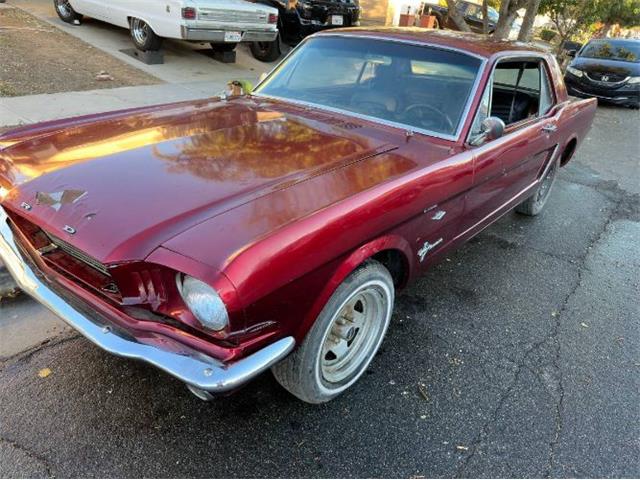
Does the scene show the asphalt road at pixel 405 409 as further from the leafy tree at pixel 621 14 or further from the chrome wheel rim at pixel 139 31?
the leafy tree at pixel 621 14

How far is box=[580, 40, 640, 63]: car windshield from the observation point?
11.5 metres

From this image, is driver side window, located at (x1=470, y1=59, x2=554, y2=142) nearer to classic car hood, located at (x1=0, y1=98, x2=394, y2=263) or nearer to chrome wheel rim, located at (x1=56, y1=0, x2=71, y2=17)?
classic car hood, located at (x1=0, y1=98, x2=394, y2=263)

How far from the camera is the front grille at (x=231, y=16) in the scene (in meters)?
7.79

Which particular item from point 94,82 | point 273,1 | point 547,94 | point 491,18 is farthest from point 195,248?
point 491,18

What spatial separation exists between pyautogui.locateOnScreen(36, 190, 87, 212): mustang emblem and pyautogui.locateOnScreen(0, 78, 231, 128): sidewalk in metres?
3.60

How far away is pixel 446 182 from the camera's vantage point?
2.65 m

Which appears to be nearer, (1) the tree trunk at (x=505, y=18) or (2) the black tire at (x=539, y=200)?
(2) the black tire at (x=539, y=200)

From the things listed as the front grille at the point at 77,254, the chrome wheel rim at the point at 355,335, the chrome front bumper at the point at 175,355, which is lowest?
the chrome wheel rim at the point at 355,335

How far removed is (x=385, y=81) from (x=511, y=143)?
0.91m

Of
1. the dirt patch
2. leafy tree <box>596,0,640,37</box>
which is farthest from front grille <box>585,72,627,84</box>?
leafy tree <box>596,0,640,37</box>

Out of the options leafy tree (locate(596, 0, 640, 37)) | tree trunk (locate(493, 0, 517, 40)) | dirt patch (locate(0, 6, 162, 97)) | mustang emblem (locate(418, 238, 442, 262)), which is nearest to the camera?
mustang emblem (locate(418, 238, 442, 262))

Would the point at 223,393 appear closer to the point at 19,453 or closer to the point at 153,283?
the point at 153,283

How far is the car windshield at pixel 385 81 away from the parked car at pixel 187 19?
4895 millimetres

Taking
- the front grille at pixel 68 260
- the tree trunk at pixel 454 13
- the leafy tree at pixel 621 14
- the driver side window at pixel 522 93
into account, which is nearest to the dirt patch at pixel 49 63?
the front grille at pixel 68 260
